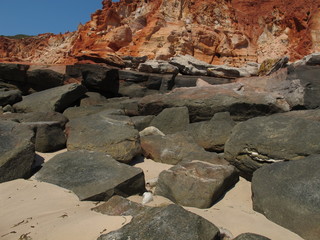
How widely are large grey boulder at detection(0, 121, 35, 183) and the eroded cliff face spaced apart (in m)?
9.66

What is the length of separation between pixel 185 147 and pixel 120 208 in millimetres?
1998

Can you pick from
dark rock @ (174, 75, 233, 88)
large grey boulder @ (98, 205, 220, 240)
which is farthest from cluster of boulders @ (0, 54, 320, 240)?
dark rock @ (174, 75, 233, 88)

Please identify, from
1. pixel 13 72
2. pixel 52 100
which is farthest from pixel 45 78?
pixel 52 100

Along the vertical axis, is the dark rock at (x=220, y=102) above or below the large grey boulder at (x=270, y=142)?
above

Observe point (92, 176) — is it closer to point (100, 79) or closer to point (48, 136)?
point (48, 136)

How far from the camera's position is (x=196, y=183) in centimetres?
320

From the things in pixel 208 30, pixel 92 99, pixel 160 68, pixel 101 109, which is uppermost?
pixel 208 30

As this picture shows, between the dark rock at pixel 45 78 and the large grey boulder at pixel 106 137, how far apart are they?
4.11 metres

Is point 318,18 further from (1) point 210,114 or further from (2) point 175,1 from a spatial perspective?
(1) point 210,114

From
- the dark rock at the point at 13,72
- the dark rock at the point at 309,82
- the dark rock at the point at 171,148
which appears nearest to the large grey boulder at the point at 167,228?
the dark rock at the point at 171,148

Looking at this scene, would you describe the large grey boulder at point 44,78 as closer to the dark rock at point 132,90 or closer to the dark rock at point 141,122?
the dark rock at point 132,90

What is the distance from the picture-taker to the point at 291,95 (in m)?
5.90

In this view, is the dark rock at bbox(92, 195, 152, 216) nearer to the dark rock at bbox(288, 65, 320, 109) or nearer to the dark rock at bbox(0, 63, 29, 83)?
the dark rock at bbox(288, 65, 320, 109)

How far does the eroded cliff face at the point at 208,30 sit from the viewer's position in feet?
47.6
